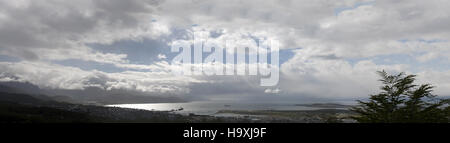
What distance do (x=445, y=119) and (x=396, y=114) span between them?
4.92 meters

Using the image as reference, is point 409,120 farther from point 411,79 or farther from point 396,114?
point 411,79
